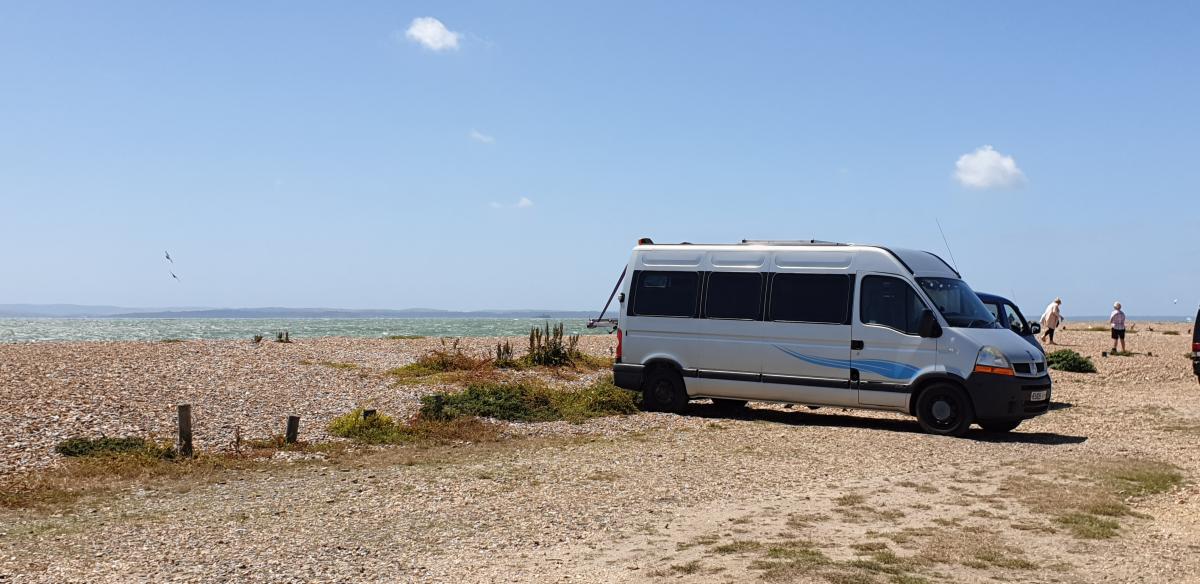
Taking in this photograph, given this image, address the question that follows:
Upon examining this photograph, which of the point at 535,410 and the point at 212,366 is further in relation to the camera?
the point at 212,366

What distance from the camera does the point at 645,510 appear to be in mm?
9211

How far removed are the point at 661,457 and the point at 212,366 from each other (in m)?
17.0

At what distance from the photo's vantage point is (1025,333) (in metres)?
17.6

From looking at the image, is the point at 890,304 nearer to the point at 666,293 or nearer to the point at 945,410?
the point at 945,410

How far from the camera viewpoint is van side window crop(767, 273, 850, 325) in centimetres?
1512

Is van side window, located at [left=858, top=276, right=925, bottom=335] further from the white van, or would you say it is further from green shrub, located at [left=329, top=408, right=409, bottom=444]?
green shrub, located at [left=329, top=408, right=409, bottom=444]

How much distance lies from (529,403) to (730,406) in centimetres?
376

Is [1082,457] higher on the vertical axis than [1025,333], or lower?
lower

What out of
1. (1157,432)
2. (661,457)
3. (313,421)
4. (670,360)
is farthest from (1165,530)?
(313,421)

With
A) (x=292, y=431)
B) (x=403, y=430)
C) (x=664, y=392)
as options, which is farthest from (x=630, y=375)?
(x=292, y=431)

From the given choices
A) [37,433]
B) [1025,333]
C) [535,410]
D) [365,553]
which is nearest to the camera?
[365,553]

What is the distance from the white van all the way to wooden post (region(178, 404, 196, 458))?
740 centimetres

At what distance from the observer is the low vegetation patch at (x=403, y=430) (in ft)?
44.8

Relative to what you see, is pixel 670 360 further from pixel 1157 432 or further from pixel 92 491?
pixel 92 491
